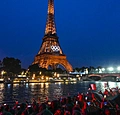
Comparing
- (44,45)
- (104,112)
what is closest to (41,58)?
(44,45)

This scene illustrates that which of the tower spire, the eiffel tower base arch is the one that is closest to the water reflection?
the eiffel tower base arch

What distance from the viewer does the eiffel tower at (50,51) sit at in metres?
105

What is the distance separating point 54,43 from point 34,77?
31.3 m

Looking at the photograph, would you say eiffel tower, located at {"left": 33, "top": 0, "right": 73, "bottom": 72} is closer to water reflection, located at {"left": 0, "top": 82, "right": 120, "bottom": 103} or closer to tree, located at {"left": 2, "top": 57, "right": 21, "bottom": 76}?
tree, located at {"left": 2, "top": 57, "right": 21, "bottom": 76}

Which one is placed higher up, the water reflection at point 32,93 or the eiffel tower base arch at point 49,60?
the eiffel tower base arch at point 49,60

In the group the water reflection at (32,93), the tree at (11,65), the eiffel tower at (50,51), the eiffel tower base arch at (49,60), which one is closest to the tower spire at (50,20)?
the eiffel tower at (50,51)

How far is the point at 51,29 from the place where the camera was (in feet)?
395

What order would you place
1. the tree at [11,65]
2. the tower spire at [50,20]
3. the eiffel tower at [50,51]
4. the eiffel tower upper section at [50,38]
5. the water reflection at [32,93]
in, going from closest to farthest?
the water reflection at [32,93] < the tree at [11,65] < the eiffel tower at [50,51] < the eiffel tower upper section at [50,38] < the tower spire at [50,20]

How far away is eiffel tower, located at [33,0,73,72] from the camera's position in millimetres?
104688

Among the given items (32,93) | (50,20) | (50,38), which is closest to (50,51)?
(50,38)

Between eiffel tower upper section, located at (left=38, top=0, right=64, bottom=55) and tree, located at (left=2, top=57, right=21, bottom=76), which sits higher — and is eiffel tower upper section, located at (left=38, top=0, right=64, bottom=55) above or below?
above

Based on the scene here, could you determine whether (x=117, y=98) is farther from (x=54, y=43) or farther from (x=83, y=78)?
(x=83, y=78)

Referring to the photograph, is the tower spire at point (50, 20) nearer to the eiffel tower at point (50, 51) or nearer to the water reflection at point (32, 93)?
the eiffel tower at point (50, 51)

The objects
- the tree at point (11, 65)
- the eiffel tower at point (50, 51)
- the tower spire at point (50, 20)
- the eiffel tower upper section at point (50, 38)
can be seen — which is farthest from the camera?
the tower spire at point (50, 20)
